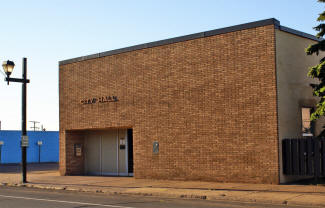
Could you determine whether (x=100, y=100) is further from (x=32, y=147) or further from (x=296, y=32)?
(x=32, y=147)

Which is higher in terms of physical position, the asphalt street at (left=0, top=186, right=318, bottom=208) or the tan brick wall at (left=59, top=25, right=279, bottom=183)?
the tan brick wall at (left=59, top=25, right=279, bottom=183)

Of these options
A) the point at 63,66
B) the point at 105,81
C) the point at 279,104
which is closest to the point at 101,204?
the point at 279,104

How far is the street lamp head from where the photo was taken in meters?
20.8

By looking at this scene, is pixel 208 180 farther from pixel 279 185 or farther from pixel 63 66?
pixel 63 66

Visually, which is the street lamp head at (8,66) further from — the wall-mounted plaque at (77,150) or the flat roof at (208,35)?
the wall-mounted plaque at (77,150)

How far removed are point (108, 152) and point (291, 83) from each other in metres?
10.5

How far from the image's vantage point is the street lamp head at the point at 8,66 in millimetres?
20834

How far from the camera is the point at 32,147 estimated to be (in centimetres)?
4806

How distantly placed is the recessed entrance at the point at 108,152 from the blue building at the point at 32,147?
73.2ft

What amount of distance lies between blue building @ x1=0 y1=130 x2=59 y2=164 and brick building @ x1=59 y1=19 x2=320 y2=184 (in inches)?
953

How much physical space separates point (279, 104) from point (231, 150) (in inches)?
102

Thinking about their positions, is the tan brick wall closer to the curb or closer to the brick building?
the brick building

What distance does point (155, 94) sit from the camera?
2073 centimetres

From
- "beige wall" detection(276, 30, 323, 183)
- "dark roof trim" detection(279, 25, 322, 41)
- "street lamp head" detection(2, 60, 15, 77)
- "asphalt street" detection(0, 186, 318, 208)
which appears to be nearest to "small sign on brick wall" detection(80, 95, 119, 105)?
"street lamp head" detection(2, 60, 15, 77)
